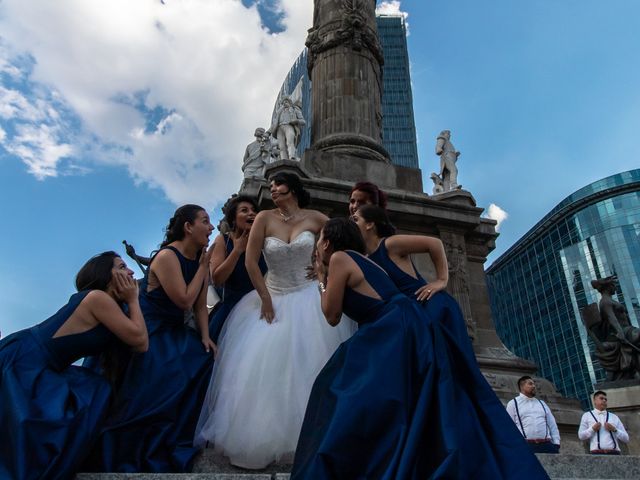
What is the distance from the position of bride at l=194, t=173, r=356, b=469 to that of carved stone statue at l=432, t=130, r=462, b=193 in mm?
8517

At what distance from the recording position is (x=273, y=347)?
13.8 feet

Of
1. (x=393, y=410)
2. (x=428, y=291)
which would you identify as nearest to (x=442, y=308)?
(x=428, y=291)

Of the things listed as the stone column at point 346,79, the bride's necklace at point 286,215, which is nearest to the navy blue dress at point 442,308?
the bride's necklace at point 286,215

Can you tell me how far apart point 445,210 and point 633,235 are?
62656 millimetres

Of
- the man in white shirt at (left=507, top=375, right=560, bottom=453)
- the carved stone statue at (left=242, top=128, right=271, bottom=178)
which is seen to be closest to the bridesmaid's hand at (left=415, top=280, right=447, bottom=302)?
the man in white shirt at (left=507, top=375, right=560, bottom=453)

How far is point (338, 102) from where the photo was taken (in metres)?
12.2

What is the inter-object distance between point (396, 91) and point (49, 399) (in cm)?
9681

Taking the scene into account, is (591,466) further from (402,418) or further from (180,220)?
(180,220)

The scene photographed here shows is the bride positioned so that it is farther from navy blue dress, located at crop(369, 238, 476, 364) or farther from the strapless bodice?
navy blue dress, located at crop(369, 238, 476, 364)

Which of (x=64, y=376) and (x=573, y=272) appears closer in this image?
(x=64, y=376)

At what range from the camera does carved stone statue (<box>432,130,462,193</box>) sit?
1318cm

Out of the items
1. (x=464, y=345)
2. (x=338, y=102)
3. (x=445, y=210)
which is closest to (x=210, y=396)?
(x=464, y=345)

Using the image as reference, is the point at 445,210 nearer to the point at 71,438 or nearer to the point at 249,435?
the point at 249,435

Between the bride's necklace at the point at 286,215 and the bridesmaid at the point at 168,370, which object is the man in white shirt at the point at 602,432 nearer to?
the bride's necklace at the point at 286,215
